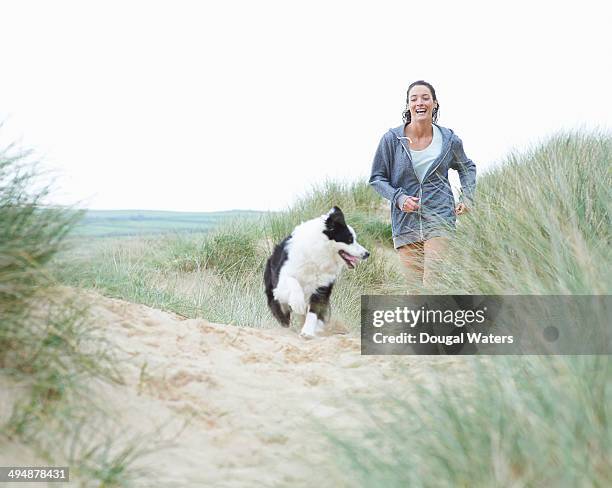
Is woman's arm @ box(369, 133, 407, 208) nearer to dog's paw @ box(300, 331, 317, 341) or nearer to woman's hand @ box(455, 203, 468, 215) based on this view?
woman's hand @ box(455, 203, 468, 215)

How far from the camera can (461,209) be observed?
520 cm

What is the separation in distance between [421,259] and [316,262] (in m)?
0.89

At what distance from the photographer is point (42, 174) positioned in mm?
3328

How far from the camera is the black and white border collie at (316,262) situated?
19.1 ft

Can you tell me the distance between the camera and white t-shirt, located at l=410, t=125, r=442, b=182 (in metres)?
5.53

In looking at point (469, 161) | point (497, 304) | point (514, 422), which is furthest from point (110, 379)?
point (469, 161)

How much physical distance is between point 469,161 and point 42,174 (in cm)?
353

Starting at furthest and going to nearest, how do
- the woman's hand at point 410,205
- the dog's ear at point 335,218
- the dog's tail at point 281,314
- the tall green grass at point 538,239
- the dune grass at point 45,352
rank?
the dog's tail at point 281,314 < the dog's ear at point 335,218 < the woman's hand at point 410,205 < the tall green grass at point 538,239 < the dune grass at point 45,352

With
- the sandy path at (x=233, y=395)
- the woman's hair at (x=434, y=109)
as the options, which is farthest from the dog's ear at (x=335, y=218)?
the sandy path at (x=233, y=395)

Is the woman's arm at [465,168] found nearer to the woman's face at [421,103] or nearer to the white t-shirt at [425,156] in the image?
the white t-shirt at [425,156]

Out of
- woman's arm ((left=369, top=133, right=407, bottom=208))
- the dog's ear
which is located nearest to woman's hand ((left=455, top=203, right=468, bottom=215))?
woman's arm ((left=369, top=133, right=407, bottom=208))

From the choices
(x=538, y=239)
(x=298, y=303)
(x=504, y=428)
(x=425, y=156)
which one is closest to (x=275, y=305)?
(x=298, y=303)

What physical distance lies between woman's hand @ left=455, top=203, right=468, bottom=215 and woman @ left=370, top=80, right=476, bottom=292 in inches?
0.5

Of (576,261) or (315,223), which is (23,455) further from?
(315,223)
